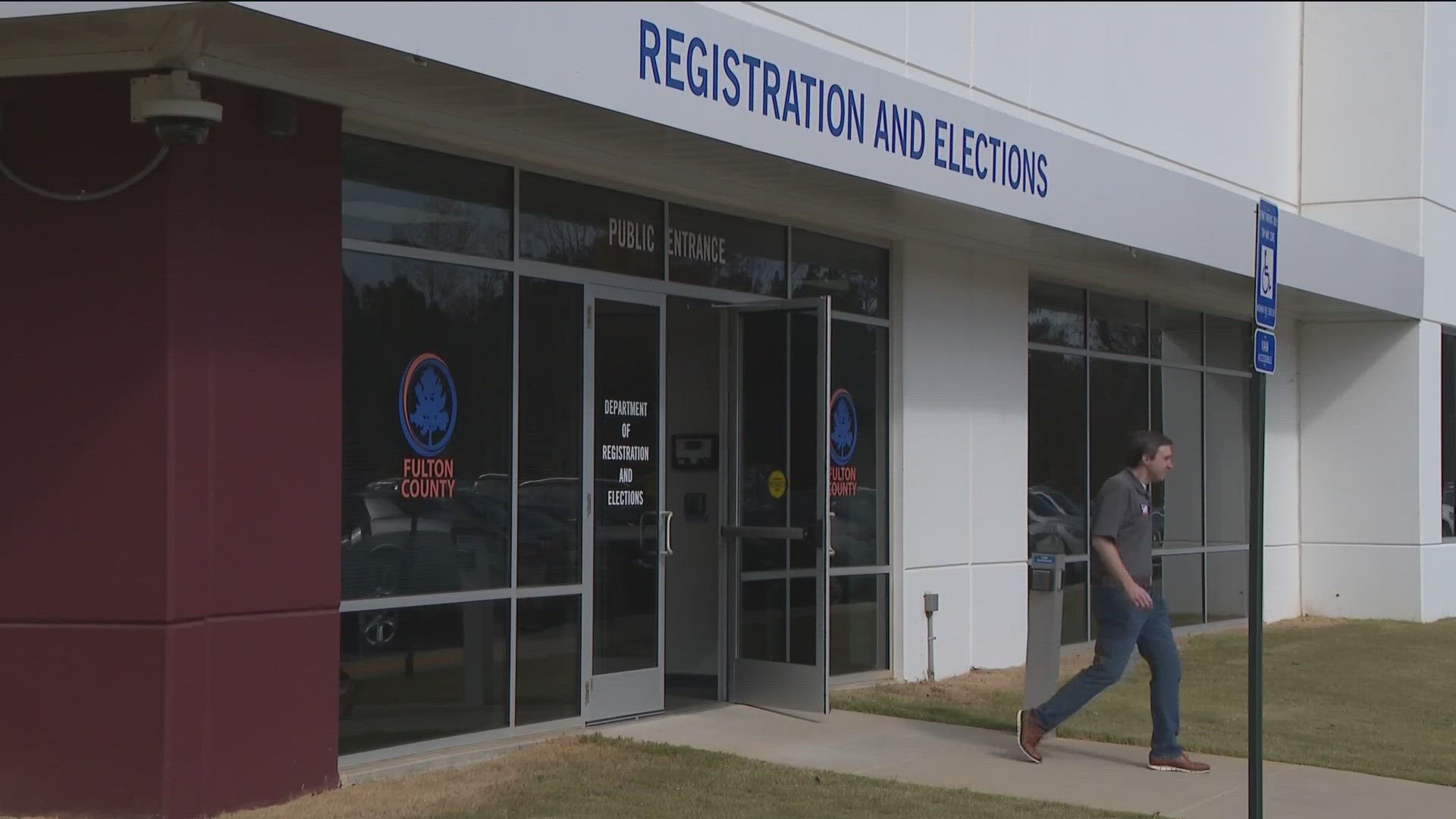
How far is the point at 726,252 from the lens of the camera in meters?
11.3

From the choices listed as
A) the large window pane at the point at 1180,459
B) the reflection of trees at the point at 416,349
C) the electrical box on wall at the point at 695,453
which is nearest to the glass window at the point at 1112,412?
the large window pane at the point at 1180,459

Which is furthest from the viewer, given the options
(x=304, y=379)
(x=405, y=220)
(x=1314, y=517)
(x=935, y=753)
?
(x=1314, y=517)

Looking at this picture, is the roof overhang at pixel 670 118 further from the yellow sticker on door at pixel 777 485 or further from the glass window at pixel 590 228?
the yellow sticker on door at pixel 777 485

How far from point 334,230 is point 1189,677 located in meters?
8.64

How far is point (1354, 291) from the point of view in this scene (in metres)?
17.3

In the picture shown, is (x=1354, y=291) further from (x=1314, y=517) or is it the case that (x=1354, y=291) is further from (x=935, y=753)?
(x=935, y=753)

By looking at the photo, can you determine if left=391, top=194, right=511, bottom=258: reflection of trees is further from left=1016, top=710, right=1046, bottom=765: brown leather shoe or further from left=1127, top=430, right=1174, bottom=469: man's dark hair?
left=1016, top=710, right=1046, bottom=765: brown leather shoe

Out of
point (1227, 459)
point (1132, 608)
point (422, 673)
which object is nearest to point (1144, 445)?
point (1132, 608)

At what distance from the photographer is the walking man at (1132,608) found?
8930 millimetres

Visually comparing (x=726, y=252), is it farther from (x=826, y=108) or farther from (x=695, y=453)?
(x=826, y=108)

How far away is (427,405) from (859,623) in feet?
15.9

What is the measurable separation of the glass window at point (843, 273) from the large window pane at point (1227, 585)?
287 inches

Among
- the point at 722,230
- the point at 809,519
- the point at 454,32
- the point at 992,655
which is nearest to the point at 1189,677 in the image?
the point at 992,655

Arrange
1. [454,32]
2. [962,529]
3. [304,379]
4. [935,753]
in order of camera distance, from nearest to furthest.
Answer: [454,32], [304,379], [935,753], [962,529]
